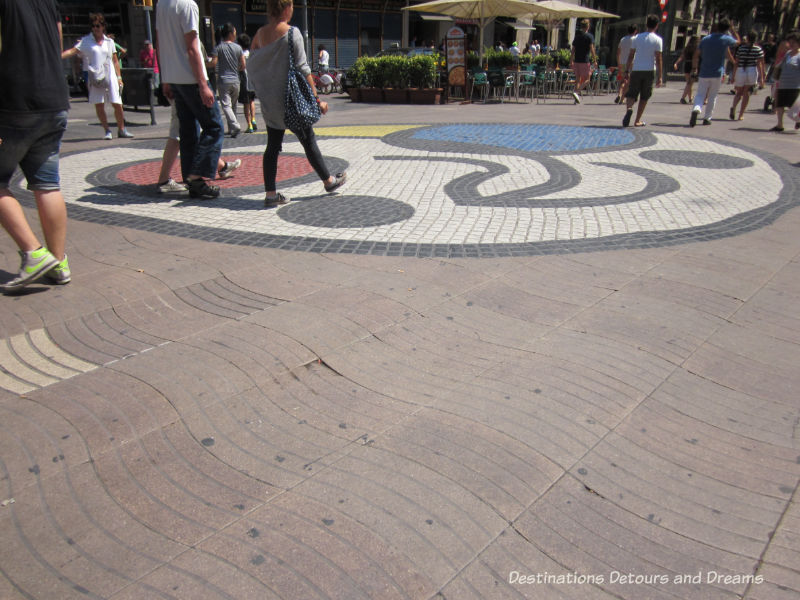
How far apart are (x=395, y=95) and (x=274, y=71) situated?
1237 cm

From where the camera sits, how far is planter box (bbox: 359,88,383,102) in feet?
58.7

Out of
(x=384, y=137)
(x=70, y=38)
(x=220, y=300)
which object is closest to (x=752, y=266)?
(x=220, y=300)

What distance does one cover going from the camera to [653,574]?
2.02 metres

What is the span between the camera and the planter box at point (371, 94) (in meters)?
17.9

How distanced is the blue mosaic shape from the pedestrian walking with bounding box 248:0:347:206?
472 cm

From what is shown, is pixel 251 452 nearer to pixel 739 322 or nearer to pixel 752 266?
pixel 739 322

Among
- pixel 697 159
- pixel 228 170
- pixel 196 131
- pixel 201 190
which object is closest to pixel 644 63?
pixel 697 159

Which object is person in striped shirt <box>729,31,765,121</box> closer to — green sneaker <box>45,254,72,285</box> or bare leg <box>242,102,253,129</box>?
bare leg <box>242,102,253,129</box>

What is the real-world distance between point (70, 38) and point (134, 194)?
19335mm

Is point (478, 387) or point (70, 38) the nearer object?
point (478, 387)

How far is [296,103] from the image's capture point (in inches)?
232

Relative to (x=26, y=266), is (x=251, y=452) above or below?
below

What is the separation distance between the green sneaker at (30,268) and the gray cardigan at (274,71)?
2620mm

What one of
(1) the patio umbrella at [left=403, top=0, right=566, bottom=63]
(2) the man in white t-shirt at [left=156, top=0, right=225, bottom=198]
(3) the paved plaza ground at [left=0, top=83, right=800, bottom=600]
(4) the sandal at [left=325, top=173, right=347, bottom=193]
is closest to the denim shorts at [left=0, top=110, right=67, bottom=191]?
(3) the paved plaza ground at [left=0, top=83, right=800, bottom=600]
